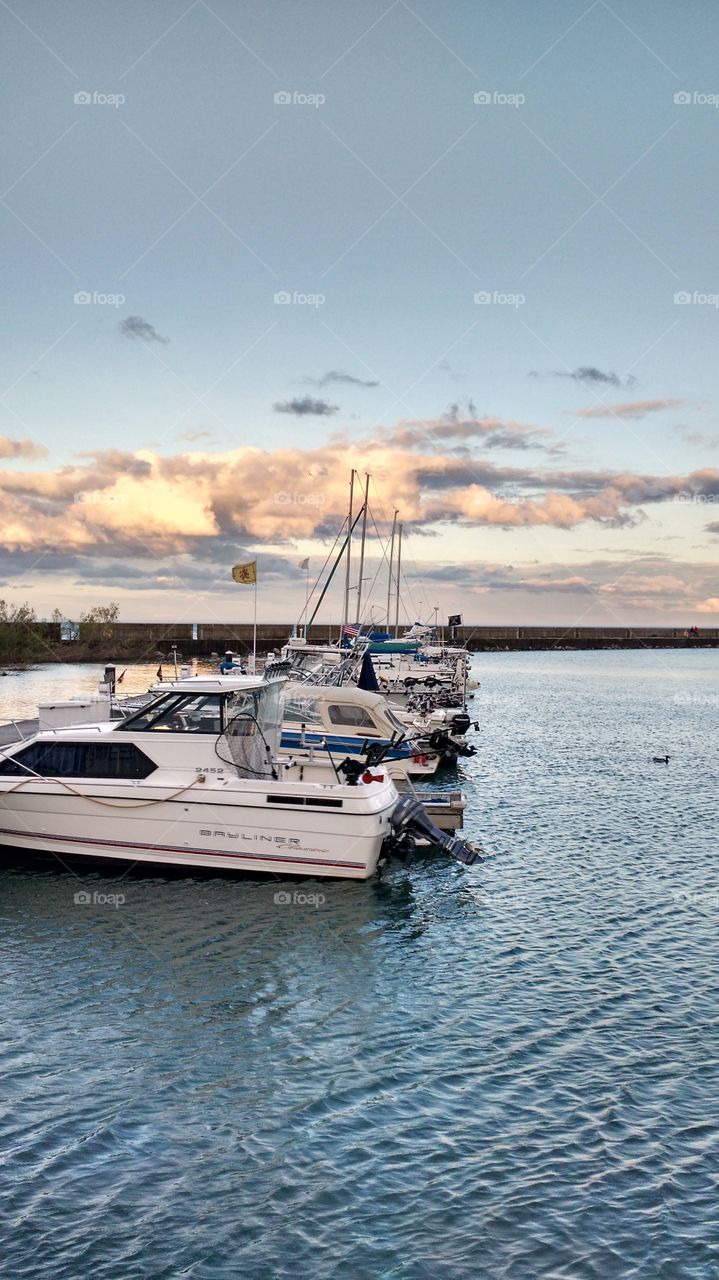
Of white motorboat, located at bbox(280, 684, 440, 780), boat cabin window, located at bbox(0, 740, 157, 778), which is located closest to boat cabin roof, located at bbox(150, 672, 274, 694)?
boat cabin window, located at bbox(0, 740, 157, 778)

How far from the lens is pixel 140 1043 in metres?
12.0

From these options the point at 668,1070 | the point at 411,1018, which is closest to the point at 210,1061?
the point at 411,1018

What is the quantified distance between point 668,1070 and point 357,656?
30388mm

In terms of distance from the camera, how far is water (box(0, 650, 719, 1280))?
8.45 m

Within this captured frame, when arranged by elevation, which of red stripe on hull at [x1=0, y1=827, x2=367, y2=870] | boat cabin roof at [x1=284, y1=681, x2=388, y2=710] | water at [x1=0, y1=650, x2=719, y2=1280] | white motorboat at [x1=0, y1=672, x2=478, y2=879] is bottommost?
water at [x1=0, y1=650, x2=719, y2=1280]

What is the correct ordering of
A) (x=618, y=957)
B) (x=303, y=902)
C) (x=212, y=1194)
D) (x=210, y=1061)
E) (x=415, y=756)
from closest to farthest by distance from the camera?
(x=212, y=1194) → (x=210, y=1061) → (x=618, y=957) → (x=303, y=902) → (x=415, y=756)

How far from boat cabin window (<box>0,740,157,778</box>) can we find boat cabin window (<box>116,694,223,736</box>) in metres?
0.51

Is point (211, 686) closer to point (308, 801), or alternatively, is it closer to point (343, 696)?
point (308, 801)

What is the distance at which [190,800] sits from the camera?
19.1 m

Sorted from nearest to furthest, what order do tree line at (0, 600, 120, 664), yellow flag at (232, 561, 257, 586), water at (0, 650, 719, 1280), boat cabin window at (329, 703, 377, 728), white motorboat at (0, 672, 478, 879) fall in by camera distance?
water at (0, 650, 719, 1280) < white motorboat at (0, 672, 478, 879) < boat cabin window at (329, 703, 377, 728) < yellow flag at (232, 561, 257, 586) < tree line at (0, 600, 120, 664)

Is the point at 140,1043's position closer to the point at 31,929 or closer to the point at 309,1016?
the point at 309,1016

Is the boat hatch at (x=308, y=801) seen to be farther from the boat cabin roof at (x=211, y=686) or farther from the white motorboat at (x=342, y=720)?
the white motorboat at (x=342, y=720)

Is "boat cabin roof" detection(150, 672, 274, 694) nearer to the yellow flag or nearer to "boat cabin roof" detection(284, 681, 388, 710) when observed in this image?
"boat cabin roof" detection(284, 681, 388, 710)

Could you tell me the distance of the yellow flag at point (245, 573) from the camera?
38531 mm
